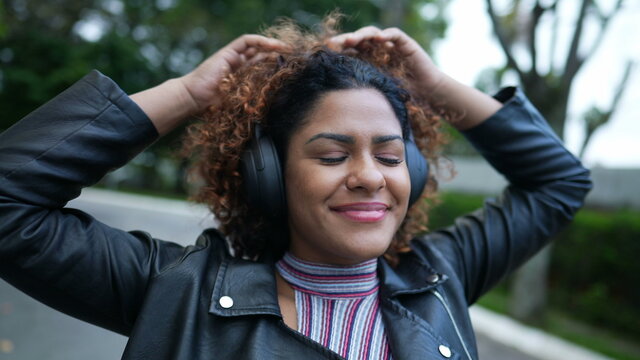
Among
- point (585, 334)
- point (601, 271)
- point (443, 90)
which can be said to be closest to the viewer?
point (443, 90)

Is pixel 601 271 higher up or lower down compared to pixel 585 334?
higher up

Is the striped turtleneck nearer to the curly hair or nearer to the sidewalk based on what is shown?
the curly hair

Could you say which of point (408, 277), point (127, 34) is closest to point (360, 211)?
point (408, 277)

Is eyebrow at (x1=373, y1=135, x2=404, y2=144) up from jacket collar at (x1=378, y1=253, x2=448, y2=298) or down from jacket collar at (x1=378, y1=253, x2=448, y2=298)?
up

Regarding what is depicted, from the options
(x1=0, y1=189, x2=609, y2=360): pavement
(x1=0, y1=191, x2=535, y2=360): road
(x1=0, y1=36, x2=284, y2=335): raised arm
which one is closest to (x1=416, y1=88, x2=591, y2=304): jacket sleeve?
(x1=0, y1=36, x2=284, y2=335): raised arm

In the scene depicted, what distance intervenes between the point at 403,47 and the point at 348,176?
71 centimetres

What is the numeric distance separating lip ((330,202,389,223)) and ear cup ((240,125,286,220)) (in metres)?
0.21

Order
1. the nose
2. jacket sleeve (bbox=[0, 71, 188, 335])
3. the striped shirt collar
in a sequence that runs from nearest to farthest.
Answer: jacket sleeve (bbox=[0, 71, 188, 335]) < the nose < the striped shirt collar

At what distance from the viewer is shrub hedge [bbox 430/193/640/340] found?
21.1ft

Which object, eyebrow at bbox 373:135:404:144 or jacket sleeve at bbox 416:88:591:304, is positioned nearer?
eyebrow at bbox 373:135:404:144

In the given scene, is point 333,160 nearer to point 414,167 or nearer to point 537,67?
point 414,167

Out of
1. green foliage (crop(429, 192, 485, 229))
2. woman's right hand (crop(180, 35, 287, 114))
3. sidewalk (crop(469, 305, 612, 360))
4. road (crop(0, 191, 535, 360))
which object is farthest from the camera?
green foliage (crop(429, 192, 485, 229))

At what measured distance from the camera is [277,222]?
186 centimetres

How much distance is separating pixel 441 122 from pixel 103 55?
19389 mm
